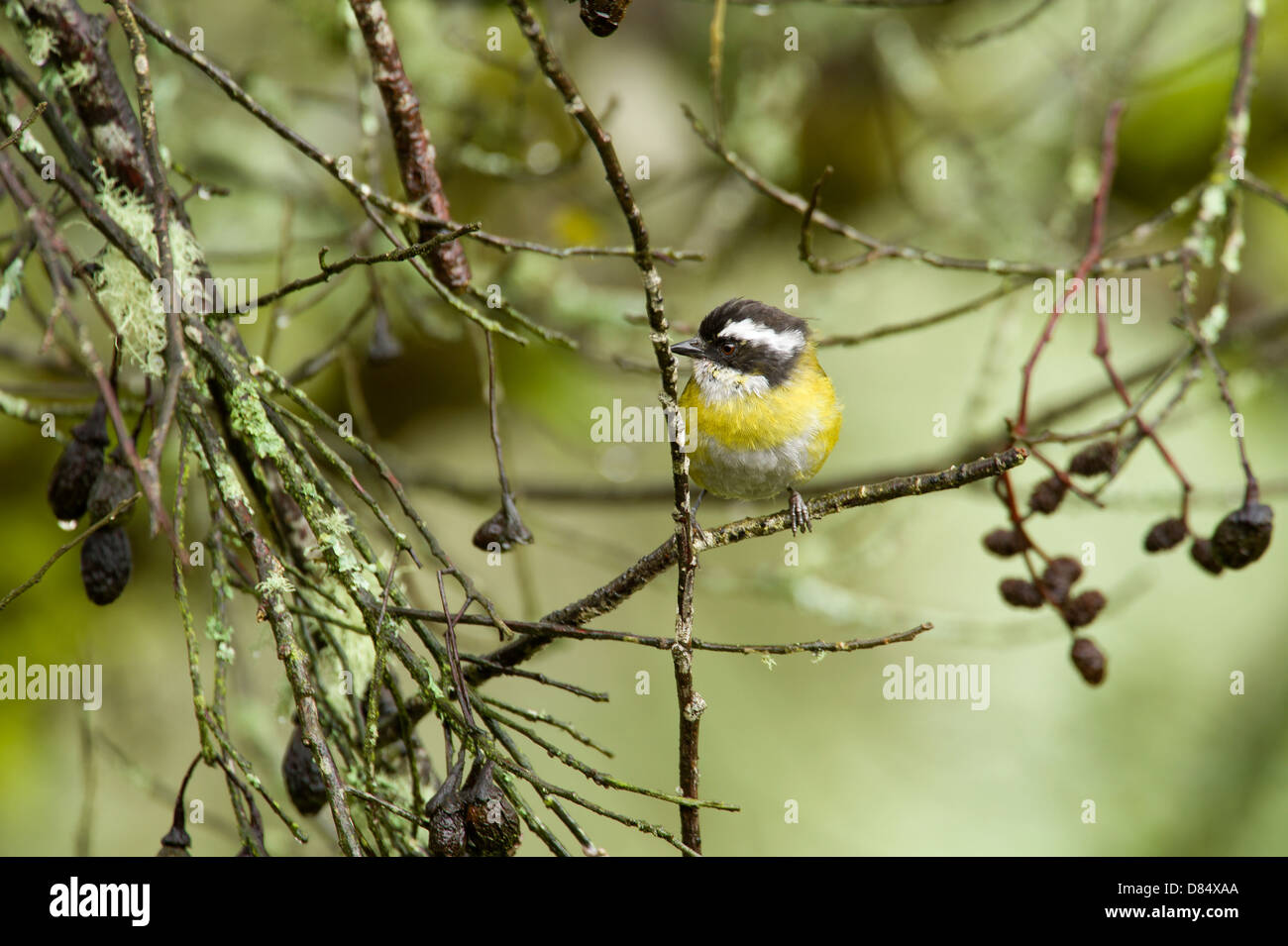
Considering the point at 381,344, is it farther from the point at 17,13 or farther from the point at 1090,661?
the point at 1090,661

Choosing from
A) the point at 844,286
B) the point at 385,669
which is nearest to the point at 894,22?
the point at 844,286

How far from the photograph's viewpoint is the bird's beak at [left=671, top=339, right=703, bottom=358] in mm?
2775

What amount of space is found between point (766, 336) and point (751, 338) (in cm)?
5

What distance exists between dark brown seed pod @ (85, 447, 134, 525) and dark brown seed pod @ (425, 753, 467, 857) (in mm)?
744

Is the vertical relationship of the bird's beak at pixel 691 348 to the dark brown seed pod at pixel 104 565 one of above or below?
above

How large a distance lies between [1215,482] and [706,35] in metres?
3.22

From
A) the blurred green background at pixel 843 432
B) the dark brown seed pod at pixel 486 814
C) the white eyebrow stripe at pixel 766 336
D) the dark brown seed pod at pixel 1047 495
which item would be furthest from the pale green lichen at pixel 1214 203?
the dark brown seed pod at pixel 486 814

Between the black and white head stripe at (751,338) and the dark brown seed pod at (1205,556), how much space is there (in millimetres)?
1064

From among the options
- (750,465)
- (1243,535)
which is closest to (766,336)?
(750,465)

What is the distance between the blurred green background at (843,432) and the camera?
4293 mm

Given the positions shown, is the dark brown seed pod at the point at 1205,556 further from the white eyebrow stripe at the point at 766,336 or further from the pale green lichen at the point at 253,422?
the pale green lichen at the point at 253,422

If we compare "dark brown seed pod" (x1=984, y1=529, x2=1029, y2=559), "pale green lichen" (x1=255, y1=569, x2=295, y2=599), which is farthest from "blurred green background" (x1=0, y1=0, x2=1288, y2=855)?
"pale green lichen" (x1=255, y1=569, x2=295, y2=599)

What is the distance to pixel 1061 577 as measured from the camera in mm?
2260

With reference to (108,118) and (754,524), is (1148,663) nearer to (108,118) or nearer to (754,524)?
(754,524)
